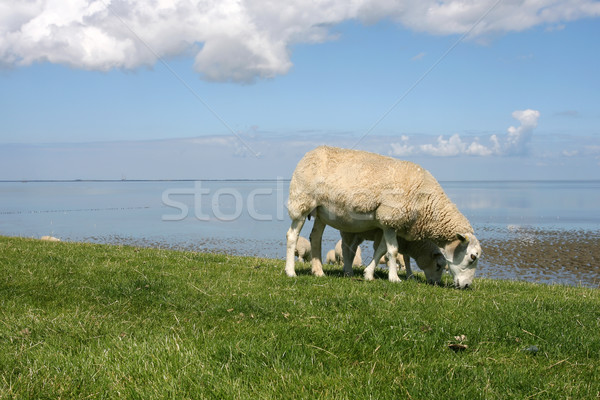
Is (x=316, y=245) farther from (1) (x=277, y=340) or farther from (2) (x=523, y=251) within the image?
(2) (x=523, y=251)

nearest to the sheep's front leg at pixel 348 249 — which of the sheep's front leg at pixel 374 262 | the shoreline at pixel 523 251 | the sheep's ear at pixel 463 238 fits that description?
the sheep's front leg at pixel 374 262

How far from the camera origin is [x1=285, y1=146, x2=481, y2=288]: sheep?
981 cm

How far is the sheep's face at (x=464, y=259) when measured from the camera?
10000mm

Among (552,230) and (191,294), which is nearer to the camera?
(191,294)


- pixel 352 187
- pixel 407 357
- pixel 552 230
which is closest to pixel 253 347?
pixel 407 357

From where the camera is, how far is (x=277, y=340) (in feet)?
16.0

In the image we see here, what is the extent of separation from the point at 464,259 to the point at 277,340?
6385 millimetres

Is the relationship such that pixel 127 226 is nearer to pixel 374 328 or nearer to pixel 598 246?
pixel 598 246

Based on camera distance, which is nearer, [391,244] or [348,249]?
[391,244]

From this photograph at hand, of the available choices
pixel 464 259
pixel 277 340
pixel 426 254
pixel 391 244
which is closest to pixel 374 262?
pixel 391 244

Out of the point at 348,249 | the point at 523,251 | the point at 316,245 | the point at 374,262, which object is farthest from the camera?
the point at 523,251

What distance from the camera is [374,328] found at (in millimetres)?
5422

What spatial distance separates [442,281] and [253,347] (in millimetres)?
7789

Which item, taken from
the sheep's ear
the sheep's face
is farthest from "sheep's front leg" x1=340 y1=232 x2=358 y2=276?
the sheep's ear
